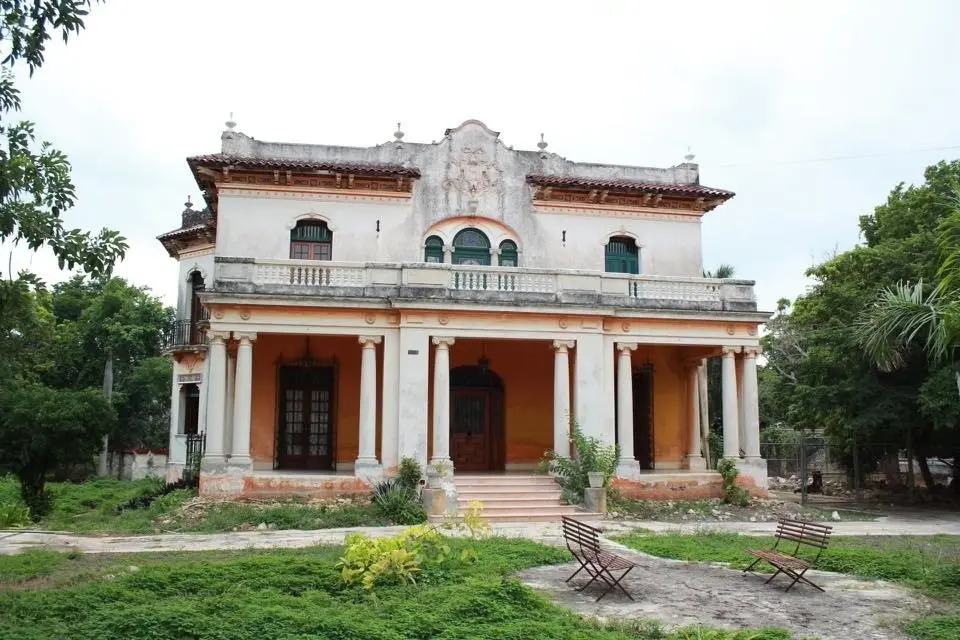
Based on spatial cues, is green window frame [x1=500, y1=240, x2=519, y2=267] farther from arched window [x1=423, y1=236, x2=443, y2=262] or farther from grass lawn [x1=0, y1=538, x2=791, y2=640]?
grass lawn [x1=0, y1=538, x2=791, y2=640]

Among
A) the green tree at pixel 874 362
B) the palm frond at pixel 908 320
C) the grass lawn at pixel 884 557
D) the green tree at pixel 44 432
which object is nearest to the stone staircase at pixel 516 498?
the grass lawn at pixel 884 557

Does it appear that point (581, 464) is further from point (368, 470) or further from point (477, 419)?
point (368, 470)

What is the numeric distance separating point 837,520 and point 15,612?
1626 centimetres

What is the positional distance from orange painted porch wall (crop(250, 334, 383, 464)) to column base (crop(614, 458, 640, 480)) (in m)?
6.73

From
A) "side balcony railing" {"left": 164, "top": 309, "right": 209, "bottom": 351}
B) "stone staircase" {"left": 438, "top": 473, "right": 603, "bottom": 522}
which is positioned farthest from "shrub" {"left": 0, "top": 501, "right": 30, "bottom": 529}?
"stone staircase" {"left": 438, "top": 473, "right": 603, "bottom": 522}

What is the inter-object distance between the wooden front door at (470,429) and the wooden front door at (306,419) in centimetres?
325

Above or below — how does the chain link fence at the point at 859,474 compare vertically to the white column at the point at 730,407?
below

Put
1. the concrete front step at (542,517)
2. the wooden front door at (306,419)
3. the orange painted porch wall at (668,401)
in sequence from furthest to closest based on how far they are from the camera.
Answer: the orange painted porch wall at (668,401) → the wooden front door at (306,419) → the concrete front step at (542,517)

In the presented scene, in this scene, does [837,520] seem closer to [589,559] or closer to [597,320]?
[597,320]

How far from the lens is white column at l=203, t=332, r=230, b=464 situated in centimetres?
1842

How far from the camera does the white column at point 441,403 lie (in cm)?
1861

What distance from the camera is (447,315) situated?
757 inches

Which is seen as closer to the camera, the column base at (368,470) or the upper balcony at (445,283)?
the column base at (368,470)

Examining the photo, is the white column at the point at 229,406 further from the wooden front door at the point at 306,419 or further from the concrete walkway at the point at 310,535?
the concrete walkway at the point at 310,535
